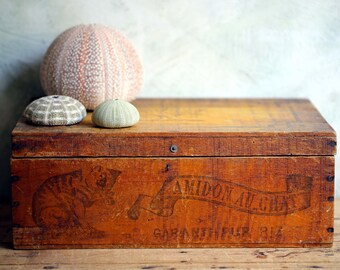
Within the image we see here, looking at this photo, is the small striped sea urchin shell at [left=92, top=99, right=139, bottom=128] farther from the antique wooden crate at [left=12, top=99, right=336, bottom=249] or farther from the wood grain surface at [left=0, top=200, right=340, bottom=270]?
the wood grain surface at [left=0, top=200, right=340, bottom=270]

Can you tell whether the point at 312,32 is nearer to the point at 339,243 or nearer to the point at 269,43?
the point at 269,43

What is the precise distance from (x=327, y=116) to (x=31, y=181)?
3.91 ft

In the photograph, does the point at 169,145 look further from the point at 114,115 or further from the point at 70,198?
the point at 70,198

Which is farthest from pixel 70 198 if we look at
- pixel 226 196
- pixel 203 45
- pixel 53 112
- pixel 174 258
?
pixel 203 45

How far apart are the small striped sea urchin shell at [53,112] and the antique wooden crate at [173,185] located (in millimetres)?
27

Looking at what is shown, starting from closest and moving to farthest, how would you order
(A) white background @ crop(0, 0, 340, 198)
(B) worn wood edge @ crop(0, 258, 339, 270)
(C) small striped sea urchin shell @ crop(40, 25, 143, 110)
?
(B) worn wood edge @ crop(0, 258, 339, 270) < (C) small striped sea urchin shell @ crop(40, 25, 143, 110) < (A) white background @ crop(0, 0, 340, 198)

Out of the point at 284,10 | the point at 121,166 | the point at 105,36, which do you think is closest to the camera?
the point at 121,166

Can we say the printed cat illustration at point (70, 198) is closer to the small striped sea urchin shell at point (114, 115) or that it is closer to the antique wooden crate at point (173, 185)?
the antique wooden crate at point (173, 185)

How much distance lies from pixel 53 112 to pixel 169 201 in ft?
1.52

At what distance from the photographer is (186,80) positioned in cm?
264

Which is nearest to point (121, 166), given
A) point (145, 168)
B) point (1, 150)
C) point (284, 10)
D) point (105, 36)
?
point (145, 168)

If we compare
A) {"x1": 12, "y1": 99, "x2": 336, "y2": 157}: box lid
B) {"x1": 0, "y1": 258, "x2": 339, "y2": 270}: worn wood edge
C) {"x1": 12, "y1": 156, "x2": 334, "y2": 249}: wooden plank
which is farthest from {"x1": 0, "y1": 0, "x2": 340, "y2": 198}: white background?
{"x1": 0, "y1": 258, "x2": 339, "y2": 270}: worn wood edge

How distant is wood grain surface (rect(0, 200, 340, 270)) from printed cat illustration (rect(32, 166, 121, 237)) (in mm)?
94

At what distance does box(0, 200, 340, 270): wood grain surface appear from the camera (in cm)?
210
